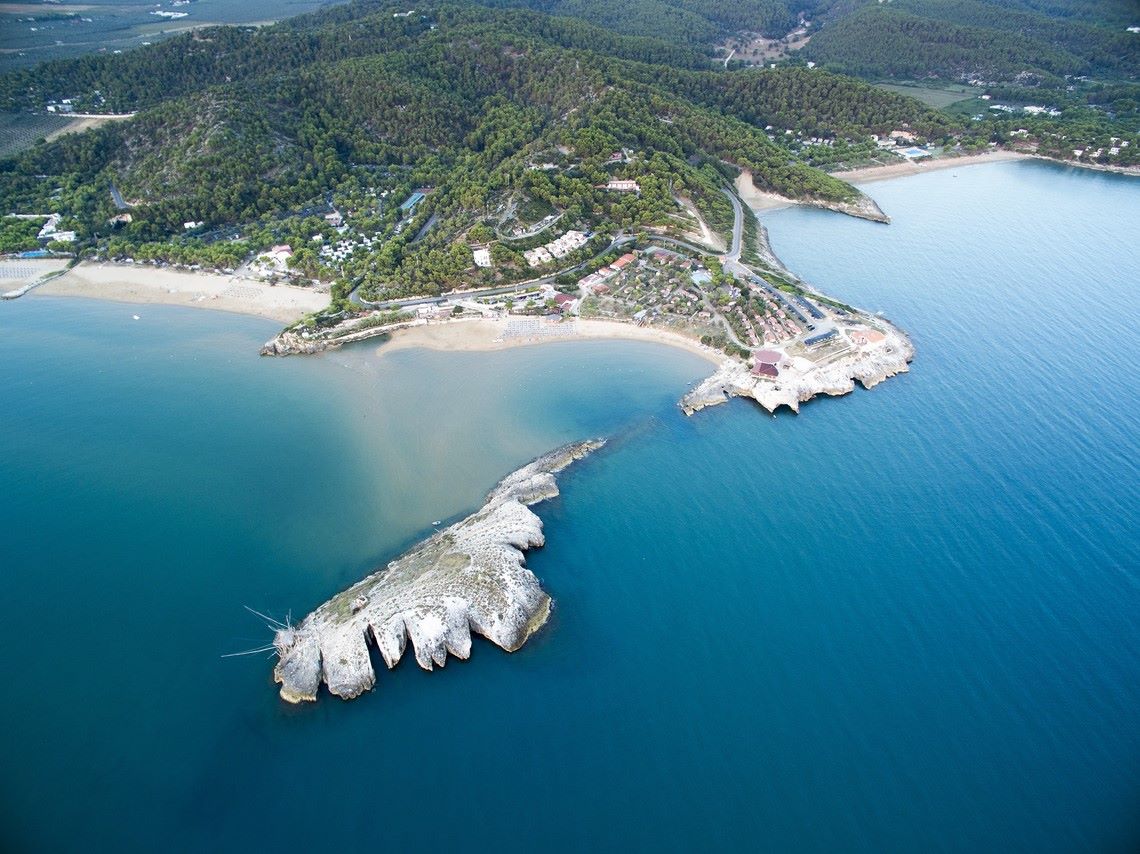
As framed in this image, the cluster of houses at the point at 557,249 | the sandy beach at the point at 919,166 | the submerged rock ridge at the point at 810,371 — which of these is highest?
the sandy beach at the point at 919,166

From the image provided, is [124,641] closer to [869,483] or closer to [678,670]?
[678,670]

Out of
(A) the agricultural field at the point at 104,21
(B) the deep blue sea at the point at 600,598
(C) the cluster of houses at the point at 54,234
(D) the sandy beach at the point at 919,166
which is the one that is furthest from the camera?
(A) the agricultural field at the point at 104,21

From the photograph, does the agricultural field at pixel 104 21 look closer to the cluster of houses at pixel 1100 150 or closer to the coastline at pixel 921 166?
the coastline at pixel 921 166

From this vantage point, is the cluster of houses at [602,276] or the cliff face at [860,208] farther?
the cliff face at [860,208]

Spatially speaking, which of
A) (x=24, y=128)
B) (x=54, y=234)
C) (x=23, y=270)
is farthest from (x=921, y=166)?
(x=24, y=128)

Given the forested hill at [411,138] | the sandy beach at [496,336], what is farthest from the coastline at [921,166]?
the sandy beach at [496,336]

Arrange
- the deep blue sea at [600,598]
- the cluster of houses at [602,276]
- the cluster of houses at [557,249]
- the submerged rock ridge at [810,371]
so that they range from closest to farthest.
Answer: the deep blue sea at [600,598], the submerged rock ridge at [810,371], the cluster of houses at [602,276], the cluster of houses at [557,249]

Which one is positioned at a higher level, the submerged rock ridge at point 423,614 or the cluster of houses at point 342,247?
the cluster of houses at point 342,247
